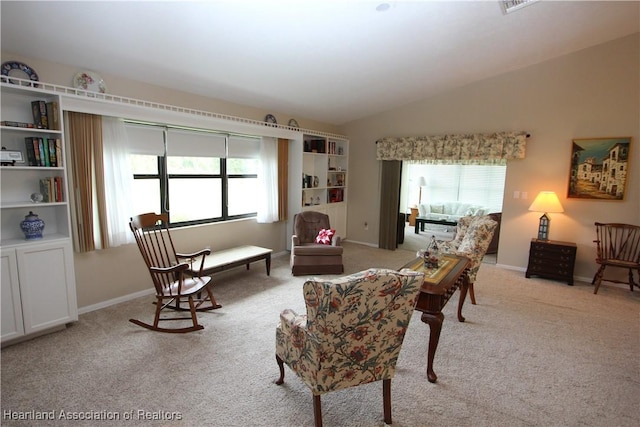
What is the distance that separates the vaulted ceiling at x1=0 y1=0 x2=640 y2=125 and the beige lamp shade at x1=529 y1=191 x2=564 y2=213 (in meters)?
1.92

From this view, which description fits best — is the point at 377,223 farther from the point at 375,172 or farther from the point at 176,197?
the point at 176,197

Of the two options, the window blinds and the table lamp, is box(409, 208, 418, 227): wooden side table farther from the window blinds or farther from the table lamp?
the window blinds

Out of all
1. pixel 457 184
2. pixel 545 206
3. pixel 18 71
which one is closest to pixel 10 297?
pixel 18 71

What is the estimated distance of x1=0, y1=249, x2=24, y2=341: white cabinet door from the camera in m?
2.43

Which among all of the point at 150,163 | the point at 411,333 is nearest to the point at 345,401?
the point at 411,333

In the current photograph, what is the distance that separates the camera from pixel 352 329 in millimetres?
1602

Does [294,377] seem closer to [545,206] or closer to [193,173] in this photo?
[193,173]

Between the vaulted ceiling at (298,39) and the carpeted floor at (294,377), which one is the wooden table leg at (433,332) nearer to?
the carpeted floor at (294,377)

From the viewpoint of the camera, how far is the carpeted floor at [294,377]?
195 cm

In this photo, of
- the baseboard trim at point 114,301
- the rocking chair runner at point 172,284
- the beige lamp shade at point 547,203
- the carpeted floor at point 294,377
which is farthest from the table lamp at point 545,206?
the baseboard trim at point 114,301

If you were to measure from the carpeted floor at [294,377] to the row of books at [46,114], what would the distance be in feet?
5.97

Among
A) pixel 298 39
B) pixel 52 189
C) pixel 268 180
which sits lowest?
pixel 52 189

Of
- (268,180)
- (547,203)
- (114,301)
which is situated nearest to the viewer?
(114,301)

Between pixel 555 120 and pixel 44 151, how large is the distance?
20.0 feet
